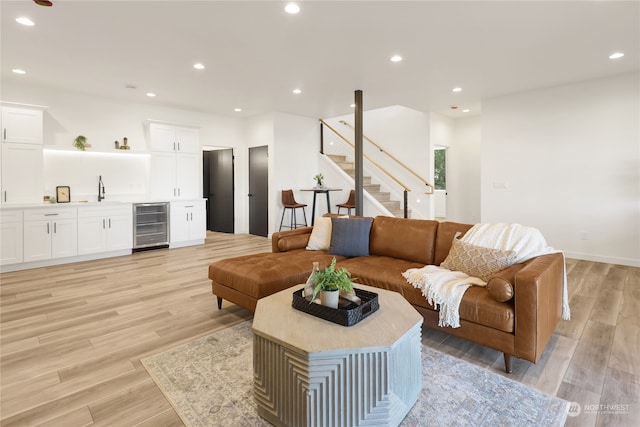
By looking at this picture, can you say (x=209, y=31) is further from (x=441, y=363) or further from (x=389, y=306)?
(x=441, y=363)

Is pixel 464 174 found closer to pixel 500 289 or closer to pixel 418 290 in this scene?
pixel 418 290

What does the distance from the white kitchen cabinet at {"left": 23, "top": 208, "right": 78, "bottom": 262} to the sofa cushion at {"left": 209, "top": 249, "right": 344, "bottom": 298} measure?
3.52m

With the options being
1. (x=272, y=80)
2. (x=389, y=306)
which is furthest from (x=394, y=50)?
(x=389, y=306)

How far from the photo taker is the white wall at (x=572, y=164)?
484 centimetres

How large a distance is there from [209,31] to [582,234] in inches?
243

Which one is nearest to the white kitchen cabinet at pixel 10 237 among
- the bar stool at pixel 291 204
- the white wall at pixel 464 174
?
the bar stool at pixel 291 204

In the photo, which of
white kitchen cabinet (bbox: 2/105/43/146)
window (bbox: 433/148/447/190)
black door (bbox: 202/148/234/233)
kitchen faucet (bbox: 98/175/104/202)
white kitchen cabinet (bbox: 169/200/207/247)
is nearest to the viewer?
white kitchen cabinet (bbox: 2/105/43/146)

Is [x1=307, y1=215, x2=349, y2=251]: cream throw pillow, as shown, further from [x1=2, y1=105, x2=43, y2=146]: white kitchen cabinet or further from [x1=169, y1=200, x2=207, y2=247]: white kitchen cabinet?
[x1=2, y1=105, x2=43, y2=146]: white kitchen cabinet

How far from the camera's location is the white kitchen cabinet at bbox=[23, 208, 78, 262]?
481 cm

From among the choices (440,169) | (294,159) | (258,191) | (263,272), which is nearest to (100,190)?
(258,191)

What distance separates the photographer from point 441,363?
2248 millimetres

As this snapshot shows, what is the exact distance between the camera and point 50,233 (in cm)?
498

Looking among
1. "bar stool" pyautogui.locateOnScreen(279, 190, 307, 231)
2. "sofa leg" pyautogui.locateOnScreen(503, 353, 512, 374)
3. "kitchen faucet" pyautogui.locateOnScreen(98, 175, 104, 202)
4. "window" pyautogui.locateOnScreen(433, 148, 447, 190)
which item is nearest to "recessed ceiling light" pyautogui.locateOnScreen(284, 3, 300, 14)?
"sofa leg" pyautogui.locateOnScreen(503, 353, 512, 374)

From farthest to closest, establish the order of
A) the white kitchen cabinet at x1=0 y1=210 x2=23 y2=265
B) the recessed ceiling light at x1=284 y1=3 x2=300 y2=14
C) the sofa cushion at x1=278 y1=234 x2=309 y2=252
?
the white kitchen cabinet at x1=0 y1=210 x2=23 y2=265
the sofa cushion at x1=278 y1=234 x2=309 y2=252
the recessed ceiling light at x1=284 y1=3 x2=300 y2=14
